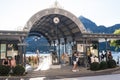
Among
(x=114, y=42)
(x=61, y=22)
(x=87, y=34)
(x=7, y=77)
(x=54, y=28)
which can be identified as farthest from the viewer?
(x=114, y=42)

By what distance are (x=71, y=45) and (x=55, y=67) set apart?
4438 millimetres

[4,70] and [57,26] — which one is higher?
[57,26]

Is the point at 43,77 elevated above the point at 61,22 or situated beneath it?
situated beneath

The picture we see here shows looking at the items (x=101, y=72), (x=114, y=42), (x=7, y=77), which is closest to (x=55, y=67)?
(x=101, y=72)

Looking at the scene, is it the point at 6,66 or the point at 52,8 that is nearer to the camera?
the point at 6,66

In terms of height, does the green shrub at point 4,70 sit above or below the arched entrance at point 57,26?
below

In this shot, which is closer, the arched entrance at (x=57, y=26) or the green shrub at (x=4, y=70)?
the green shrub at (x=4, y=70)

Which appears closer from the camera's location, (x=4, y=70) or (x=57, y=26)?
(x=4, y=70)

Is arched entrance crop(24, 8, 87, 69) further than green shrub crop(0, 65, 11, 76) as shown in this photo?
Yes

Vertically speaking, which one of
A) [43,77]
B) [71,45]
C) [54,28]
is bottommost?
[43,77]

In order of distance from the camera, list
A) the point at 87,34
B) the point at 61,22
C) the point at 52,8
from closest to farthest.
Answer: the point at 52,8 → the point at 87,34 → the point at 61,22

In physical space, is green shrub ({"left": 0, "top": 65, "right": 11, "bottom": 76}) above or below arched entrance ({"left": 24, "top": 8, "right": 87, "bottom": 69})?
below

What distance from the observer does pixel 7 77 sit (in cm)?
2202

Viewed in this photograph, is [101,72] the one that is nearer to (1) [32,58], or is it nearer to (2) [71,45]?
(2) [71,45]
